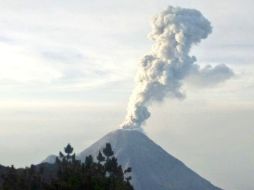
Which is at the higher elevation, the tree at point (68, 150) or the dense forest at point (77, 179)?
the tree at point (68, 150)

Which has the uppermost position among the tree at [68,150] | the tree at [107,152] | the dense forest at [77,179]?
the tree at [68,150]

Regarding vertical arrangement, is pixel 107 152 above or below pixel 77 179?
above

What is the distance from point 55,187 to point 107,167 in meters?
16.4

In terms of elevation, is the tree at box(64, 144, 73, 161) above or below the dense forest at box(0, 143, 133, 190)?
above

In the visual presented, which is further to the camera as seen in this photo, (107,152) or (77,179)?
(107,152)

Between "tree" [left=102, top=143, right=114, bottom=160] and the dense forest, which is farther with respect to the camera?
"tree" [left=102, top=143, right=114, bottom=160]

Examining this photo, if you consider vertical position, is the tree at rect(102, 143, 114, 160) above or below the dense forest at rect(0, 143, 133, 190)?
above

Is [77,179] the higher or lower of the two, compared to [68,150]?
lower

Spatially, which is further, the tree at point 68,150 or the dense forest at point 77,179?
the tree at point 68,150

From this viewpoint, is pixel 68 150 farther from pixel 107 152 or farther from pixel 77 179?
pixel 77 179

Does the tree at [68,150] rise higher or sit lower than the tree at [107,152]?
higher

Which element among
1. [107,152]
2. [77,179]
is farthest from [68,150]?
[77,179]

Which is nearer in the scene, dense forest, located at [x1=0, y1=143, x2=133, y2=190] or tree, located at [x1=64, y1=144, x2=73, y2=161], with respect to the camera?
dense forest, located at [x1=0, y1=143, x2=133, y2=190]

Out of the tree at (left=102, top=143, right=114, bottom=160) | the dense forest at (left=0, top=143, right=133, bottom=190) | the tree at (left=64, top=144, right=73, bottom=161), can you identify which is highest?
the tree at (left=64, top=144, right=73, bottom=161)
